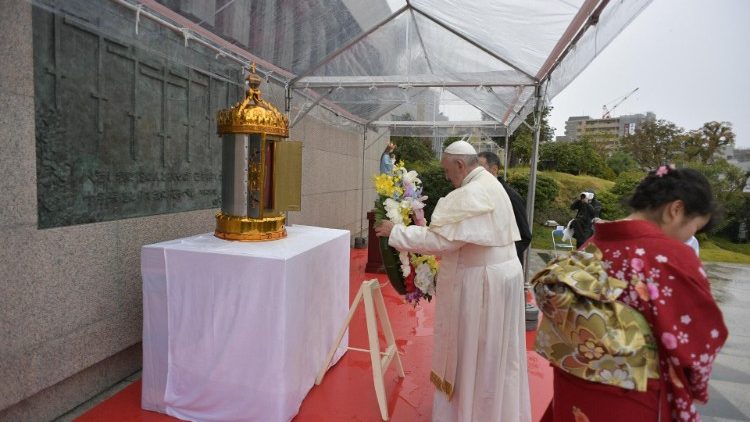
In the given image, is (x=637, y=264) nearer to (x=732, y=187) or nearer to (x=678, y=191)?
(x=678, y=191)

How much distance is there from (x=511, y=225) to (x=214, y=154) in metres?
2.61

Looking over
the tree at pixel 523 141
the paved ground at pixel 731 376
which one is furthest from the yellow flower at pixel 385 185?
the tree at pixel 523 141

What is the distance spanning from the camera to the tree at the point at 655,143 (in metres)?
20.7

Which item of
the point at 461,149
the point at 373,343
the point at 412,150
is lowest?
the point at 373,343

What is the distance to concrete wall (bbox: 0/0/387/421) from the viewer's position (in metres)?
2.13

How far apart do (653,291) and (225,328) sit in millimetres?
2036

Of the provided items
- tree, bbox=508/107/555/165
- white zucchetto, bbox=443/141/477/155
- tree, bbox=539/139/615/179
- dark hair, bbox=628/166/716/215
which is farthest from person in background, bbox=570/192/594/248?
tree, bbox=539/139/615/179

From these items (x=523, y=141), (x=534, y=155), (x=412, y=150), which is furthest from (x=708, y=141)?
(x=534, y=155)

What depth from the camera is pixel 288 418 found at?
8.22 ft

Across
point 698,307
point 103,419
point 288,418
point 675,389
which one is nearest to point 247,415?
point 288,418

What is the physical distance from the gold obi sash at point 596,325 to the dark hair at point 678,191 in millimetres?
266

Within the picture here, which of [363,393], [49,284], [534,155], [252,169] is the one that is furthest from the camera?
[534,155]

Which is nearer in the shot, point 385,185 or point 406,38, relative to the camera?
point 385,185

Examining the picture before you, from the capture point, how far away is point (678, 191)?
5.09ft
